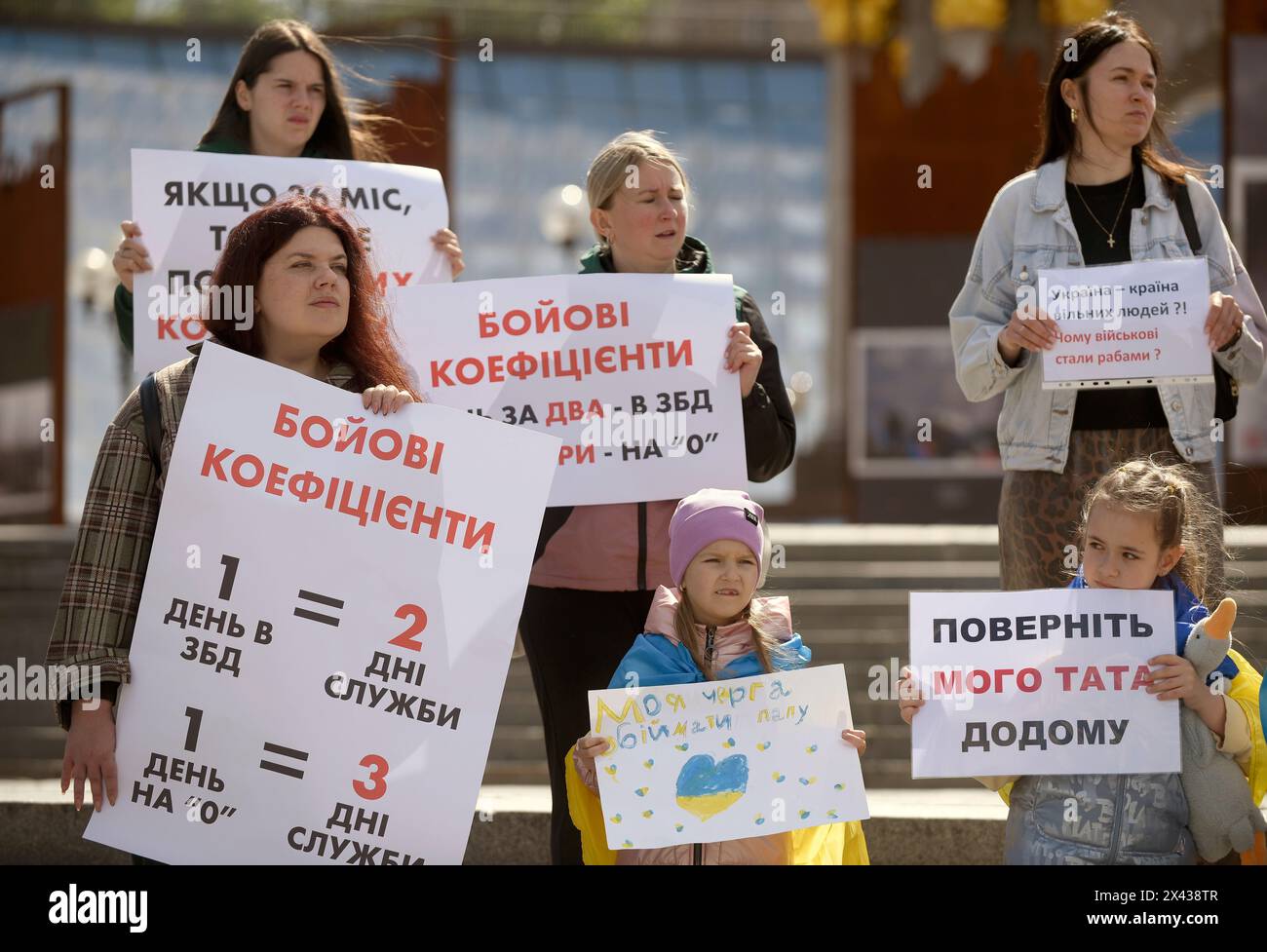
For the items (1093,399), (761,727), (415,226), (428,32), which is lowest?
(761,727)

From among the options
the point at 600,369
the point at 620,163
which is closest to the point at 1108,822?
the point at 600,369

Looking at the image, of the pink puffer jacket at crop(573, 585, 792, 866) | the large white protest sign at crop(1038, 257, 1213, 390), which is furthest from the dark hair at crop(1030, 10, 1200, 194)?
the pink puffer jacket at crop(573, 585, 792, 866)

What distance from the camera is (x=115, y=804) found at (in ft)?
12.1

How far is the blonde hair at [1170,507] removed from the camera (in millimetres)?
4020

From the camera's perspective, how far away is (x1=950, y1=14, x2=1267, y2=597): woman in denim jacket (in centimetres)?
455

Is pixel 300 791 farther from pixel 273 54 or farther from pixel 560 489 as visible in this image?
pixel 273 54

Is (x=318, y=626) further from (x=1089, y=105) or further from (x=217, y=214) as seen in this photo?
(x=1089, y=105)

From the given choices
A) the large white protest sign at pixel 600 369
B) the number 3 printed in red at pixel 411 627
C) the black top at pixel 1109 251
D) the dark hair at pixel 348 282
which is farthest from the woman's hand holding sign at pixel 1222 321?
the number 3 printed in red at pixel 411 627

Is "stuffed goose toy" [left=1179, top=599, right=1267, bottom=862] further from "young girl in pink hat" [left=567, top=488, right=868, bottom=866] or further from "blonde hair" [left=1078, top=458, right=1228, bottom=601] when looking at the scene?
"young girl in pink hat" [left=567, top=488, right=868, bottom=866]

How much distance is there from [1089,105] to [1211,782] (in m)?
1.89

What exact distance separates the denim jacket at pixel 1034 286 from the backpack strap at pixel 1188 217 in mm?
17

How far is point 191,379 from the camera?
12.5 ft
